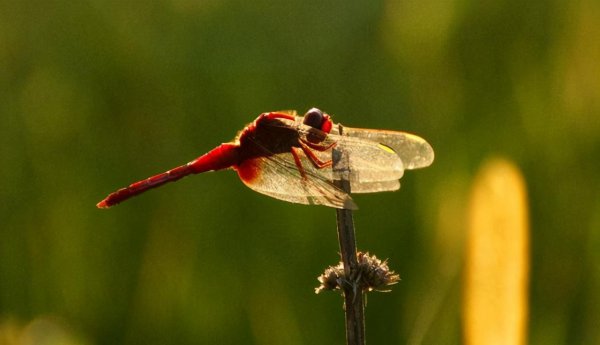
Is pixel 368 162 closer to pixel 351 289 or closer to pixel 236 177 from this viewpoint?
pixel 351 289

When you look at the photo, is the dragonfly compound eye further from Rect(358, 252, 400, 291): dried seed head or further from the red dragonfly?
Rect(358, 252, 400, 291): dried seed head

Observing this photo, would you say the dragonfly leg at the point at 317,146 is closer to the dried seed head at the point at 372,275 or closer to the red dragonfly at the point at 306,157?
the red dragonfly at the point at 306,157

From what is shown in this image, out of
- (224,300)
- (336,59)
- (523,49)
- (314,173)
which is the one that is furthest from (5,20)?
(523,49)

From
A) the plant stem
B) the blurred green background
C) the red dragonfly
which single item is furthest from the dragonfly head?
the blurred green background

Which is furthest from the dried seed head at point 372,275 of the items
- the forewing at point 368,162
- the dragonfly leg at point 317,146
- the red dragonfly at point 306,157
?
the dragonfly leg at point 317,146

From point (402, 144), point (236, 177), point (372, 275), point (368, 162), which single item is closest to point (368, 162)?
point (368, 162)

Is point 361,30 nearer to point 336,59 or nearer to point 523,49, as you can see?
point 336,59
